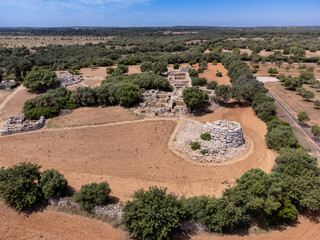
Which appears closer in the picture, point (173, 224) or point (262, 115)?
point (173, 224)

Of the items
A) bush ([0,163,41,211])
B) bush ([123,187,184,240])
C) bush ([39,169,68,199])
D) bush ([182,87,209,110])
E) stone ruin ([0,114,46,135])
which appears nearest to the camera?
bush ([123,187,184,240])

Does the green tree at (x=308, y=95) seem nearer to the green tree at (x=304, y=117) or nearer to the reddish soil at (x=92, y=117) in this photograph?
the green tree at (x=304, y=117)

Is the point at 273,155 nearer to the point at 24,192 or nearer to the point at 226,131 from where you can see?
the point at 226,131

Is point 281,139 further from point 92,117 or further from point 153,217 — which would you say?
point 92,117

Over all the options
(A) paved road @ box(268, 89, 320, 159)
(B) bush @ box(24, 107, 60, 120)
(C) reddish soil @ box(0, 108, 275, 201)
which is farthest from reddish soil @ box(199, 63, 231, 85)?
(B) bush @ box(24, 107, 60, 120)

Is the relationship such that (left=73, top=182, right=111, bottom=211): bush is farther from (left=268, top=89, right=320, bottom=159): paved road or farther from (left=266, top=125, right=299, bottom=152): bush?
(left=268, top=89, right=320, bottom=159): paved road

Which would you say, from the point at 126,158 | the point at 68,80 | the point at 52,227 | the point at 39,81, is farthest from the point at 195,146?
the point at 68,80

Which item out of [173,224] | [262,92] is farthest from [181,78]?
[173,224]

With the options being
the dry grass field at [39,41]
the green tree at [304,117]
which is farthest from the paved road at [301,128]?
the dry grass field at [39,41]
